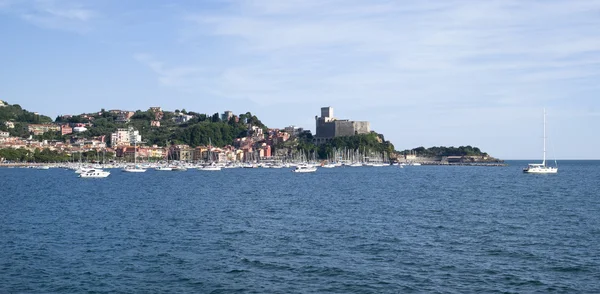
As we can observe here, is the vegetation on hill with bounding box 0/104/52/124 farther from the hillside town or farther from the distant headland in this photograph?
the hillside town

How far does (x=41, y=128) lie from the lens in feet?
581

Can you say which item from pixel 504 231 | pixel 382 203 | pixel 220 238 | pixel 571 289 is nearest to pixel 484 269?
pixel 571 289

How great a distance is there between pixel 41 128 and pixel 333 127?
271ft

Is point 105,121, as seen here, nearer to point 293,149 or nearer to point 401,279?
point 293,149

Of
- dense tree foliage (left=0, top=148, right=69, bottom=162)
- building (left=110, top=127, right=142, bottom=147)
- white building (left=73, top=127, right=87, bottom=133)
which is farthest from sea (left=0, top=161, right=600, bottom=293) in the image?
white building (left=73, top=127, right=87, bottom=133)

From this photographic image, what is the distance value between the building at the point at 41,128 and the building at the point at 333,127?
75.6 m

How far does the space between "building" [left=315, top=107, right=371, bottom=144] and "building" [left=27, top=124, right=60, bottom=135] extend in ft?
248

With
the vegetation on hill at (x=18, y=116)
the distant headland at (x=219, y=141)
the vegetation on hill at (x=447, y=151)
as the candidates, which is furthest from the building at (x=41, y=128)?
the vegetation on hill at (x=447, y=151)

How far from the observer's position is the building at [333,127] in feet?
564

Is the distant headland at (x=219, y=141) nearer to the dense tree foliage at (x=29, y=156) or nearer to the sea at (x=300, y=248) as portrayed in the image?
the dense tree foliage at (x=29, y=156)

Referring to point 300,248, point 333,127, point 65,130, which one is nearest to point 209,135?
point 333,127

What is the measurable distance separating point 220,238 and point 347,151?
456 feet

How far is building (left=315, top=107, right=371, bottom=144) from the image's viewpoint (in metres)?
172

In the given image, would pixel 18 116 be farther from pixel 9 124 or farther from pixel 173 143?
pixel 173 143
